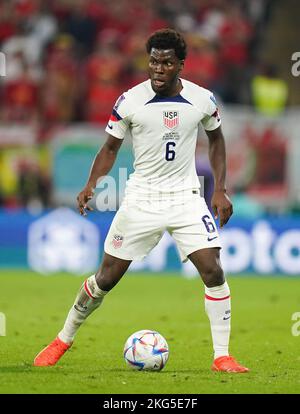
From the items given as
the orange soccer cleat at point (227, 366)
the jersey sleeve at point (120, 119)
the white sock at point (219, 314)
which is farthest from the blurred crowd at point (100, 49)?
the orange soccer cleat at point (227, 366)

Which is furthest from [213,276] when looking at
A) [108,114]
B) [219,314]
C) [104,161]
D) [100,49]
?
[100,49]

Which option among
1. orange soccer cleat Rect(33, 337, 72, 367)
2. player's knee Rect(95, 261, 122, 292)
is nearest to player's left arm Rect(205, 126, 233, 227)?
player's knee Rect(95, 261, 122, 292)

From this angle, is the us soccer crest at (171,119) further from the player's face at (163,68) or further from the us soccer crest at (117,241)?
the us soccer crest at (117,241)

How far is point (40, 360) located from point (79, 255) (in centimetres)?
906

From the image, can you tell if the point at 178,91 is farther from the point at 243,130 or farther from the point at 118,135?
the point at 243,130

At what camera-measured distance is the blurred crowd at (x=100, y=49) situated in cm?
2003

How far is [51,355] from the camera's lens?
28.6ft

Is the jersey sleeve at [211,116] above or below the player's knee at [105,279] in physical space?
above

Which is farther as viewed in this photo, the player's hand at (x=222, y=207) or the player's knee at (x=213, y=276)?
the player's hand at (x=222, y=207)

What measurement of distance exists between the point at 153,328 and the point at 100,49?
9.95m

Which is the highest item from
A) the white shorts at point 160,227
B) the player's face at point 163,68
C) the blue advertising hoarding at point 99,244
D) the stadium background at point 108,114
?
the player's face at point 163,68

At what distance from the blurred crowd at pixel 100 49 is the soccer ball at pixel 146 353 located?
11234 mm

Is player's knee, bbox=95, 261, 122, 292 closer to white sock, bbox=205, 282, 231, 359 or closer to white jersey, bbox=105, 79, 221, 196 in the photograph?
white jersey, bbox=105, 79, 221, 196

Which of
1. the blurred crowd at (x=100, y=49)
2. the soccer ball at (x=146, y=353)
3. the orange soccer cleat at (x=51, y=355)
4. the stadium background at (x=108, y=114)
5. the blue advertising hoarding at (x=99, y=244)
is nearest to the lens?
the soccer ball at (x=146, y=353)
